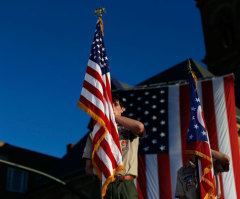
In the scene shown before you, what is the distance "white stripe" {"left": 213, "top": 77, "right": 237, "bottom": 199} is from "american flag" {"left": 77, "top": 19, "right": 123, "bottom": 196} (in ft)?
21.3

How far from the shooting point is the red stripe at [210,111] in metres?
12.3

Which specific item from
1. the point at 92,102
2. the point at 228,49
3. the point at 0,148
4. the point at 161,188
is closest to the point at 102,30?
the point at 92,102

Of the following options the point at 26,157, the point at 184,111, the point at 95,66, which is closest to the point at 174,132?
the point at 184,111

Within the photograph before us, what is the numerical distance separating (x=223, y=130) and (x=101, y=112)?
771cm

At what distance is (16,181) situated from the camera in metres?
25.0

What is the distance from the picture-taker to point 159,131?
42.3 ft

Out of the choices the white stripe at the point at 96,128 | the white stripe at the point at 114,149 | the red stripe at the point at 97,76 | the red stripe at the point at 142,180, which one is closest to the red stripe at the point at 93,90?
the red stripe at the point at 97,76

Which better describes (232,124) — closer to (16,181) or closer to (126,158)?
(126,158)

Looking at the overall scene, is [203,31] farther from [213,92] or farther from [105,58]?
[105,58]

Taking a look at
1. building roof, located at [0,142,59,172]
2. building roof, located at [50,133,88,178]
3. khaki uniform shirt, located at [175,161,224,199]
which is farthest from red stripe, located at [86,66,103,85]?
building roof, located at [0,142,59,172]

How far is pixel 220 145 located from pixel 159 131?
1.94 m

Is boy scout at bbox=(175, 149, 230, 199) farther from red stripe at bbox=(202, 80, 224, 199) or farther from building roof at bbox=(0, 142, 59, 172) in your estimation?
building roof at bbox=(0, 142, 59, 172)

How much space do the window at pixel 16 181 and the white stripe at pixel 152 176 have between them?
14.1 metres

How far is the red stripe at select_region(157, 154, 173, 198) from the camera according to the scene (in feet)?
38.0
